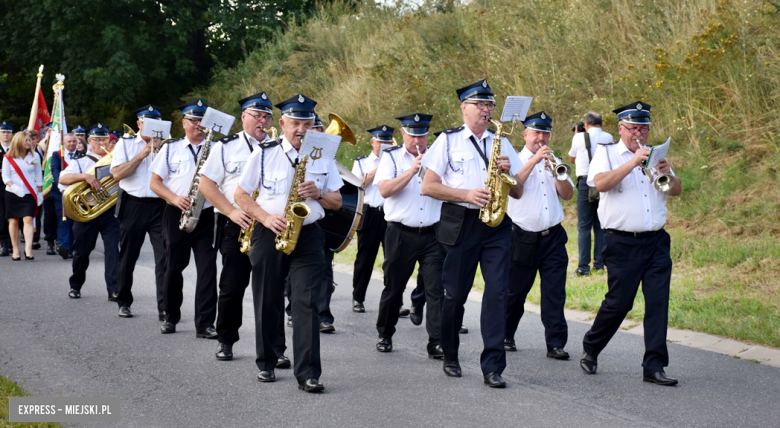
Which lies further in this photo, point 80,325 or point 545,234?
point 80,325

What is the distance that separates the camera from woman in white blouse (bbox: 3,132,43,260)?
14.3m

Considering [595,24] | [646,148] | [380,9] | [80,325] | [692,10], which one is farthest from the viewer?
[380,9]

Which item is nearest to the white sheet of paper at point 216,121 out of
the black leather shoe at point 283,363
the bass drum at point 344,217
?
the bass drum at point 344,217

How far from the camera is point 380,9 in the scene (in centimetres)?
2716

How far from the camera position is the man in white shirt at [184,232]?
7.85m

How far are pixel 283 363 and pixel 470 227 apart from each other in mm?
1870

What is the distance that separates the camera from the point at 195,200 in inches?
304

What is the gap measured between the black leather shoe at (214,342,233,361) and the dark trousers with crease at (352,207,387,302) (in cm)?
262

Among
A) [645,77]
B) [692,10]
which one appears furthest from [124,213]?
[692,10]

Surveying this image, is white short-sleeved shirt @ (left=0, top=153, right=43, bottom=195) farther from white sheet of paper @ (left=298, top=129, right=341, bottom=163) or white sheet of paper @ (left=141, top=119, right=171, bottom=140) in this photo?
white sheet of paper @ (left=298, top=129, right=341, bottom=163)

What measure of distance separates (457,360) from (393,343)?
1.42 m

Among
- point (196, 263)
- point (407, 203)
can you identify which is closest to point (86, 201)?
point (196, 263)

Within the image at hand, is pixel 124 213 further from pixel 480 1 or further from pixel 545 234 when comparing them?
pixel 480 1

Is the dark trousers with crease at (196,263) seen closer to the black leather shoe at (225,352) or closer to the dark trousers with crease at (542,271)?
the black leather shoe at (225,352)
